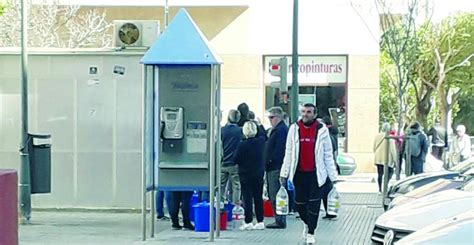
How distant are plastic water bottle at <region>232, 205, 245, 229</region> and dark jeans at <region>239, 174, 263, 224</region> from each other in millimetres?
143

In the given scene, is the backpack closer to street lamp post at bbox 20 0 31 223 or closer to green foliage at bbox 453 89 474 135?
street lamp post at bbox 20 0 31 223

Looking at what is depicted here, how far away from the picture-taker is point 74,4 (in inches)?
1156

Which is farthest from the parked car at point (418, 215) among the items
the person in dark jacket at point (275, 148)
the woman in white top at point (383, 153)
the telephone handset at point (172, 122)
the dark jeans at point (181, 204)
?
the woman in white top at point (383, 153)

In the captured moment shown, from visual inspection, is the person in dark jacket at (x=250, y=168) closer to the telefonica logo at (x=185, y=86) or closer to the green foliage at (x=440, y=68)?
the telefonica logo at (x=185, y=86)

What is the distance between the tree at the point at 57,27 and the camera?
29047 mm

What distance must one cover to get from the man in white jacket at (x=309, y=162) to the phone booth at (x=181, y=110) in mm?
1244

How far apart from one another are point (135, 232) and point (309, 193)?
9.89 feet

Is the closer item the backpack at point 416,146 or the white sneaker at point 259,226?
the white sneaker at point 259,226

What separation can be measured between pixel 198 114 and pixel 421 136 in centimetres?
786

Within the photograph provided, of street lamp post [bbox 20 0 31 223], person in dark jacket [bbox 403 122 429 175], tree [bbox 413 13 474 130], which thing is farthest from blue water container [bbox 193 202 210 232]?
tree [bbox 413 13 474 130]

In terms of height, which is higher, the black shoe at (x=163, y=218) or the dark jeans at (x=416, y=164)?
the dark jeans at (x=416, y=164)

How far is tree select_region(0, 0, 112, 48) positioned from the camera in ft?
95.3

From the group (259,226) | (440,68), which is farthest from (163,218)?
(440,68)

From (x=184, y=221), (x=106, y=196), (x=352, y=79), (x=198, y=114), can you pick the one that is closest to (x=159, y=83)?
(x=198, y=114)
